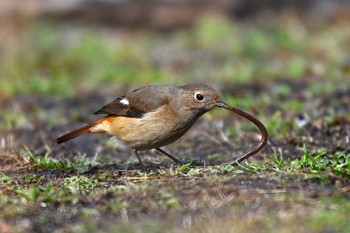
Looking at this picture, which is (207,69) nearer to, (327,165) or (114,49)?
(114,49)

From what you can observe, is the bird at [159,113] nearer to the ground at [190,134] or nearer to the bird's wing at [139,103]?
the bird's wing at [139,103]

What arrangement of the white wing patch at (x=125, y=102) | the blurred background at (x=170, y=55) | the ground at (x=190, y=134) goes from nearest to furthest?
the ground at (x=190, y=134) → the white wing patch at (x=125, y=102) → the blurred background at (x=170, y=55)

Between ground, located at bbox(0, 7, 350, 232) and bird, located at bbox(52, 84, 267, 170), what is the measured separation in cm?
27

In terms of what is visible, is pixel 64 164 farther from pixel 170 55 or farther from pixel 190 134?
pixel 170 55

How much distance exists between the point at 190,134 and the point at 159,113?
166 centimetres

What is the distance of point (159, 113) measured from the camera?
20.7 ft

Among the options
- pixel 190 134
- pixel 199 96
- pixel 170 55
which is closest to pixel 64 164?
pixel 199 96

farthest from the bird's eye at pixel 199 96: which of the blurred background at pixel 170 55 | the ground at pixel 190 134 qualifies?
the blurred background at pixel 170 55

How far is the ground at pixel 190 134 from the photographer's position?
15.8ft

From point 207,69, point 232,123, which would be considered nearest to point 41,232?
point 232,123

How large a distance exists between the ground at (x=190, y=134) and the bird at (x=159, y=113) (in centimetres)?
27

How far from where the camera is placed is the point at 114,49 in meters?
13.1

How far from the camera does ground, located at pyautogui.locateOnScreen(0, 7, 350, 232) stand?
15.8 ft

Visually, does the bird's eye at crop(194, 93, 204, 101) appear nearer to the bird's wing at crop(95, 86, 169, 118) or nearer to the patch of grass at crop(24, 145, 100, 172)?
the bird's wing at crop(95, 86, 169, 118)
